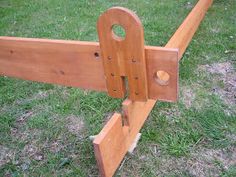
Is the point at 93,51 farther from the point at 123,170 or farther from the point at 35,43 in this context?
the point at 123,170

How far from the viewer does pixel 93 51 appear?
5.31ft

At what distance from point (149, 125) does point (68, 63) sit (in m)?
0.98

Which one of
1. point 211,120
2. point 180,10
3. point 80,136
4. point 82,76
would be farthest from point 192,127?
point 180,10

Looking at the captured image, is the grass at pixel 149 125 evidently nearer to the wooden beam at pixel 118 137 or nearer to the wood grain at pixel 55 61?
the wooden beam at pixel 118 137

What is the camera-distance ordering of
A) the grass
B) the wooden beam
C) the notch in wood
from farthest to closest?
the grass
the wooden beam
the notch in wood

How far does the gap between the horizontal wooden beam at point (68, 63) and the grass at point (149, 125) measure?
0.67 metres

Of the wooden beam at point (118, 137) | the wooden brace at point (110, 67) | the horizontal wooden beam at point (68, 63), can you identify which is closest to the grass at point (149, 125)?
the wooden beam at point (118, 137)

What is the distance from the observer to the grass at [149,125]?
2.14m

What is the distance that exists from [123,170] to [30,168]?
0.65 metres

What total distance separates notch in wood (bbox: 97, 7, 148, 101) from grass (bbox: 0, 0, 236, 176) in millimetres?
706

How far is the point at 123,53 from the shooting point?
1510 millimetres

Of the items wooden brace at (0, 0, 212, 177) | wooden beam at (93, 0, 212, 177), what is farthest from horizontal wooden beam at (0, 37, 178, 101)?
wooden beam at (93, 0, 212, 177)

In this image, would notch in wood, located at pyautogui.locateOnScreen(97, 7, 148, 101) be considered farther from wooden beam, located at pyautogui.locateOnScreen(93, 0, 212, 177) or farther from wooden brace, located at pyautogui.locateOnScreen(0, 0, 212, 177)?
wooden beam, located at pyautogui.locateOnScreen(93, 0, 212, 177)

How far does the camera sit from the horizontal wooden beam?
4.89ft
